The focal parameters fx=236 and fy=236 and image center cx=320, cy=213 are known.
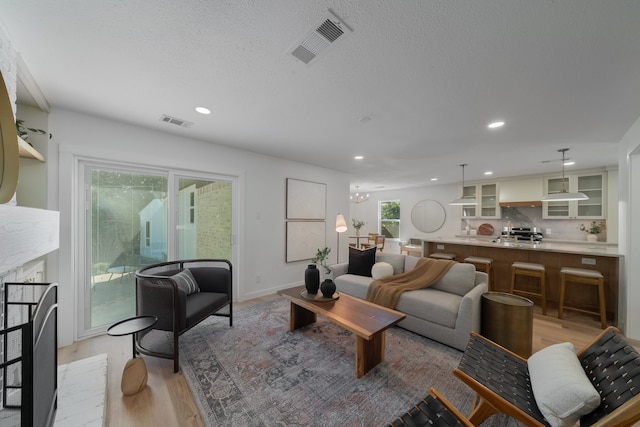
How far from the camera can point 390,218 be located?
8.58 meters

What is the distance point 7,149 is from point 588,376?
3391mm

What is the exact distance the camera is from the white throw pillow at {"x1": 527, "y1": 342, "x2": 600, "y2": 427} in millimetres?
1089

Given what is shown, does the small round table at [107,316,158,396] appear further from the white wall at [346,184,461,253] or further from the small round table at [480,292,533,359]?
the white wall at [346,184,461,253]

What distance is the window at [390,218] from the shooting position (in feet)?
27.3

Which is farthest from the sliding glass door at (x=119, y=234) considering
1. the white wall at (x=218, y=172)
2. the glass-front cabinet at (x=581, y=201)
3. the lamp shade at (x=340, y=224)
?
the glass-front cabinet at (x=581, y=201)

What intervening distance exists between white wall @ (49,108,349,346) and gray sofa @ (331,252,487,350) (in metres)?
1.72

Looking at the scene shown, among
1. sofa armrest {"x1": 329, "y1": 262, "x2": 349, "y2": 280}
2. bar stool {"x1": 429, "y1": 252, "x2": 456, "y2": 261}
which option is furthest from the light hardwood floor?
sofa armrest {"x1": 329, "y1": 262, "x2": 349, "y2": 280}

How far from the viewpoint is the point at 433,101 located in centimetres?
218

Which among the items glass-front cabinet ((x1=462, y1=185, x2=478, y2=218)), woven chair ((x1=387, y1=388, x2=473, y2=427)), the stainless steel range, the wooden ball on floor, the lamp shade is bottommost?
the wooden ball on floor

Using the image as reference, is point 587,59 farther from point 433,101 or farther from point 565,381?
point 565,381

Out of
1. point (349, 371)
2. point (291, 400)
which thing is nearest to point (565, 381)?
point (349, 371)

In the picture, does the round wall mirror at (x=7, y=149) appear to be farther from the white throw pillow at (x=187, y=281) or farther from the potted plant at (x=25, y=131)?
the white throw pillow at (x=187, y=281)

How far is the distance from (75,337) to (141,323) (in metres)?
1.39

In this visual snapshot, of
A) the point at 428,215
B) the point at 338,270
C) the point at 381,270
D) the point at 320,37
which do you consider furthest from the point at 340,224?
the point at 428,215
